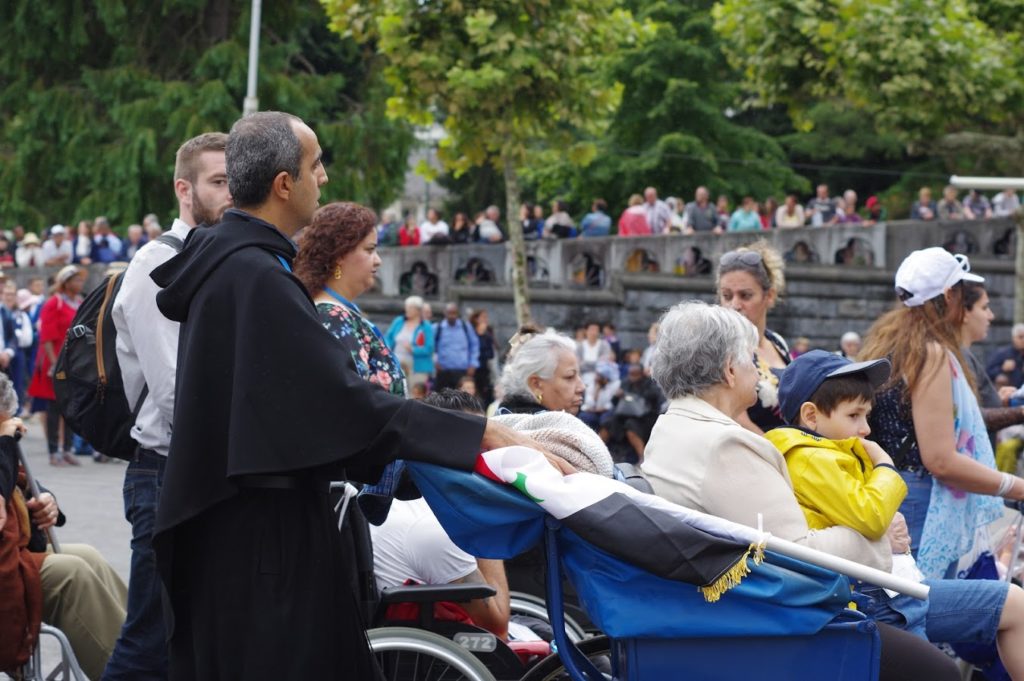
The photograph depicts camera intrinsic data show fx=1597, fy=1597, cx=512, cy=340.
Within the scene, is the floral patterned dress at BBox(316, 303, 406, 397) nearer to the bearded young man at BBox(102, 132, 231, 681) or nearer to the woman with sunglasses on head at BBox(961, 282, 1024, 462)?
the bearded young man at BBox(102, 132, 231, 681)

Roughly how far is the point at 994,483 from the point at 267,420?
124 inches

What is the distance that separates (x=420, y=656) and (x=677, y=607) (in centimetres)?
154

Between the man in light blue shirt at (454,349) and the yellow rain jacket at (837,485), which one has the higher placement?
the yellow rain jacket at (837,485)

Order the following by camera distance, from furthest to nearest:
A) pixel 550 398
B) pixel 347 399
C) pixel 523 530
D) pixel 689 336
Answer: pixel 550 398 → pixel 689 336 → pixel 523 530 → pixel 347 399

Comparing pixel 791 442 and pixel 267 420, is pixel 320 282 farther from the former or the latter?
pixel 267 420

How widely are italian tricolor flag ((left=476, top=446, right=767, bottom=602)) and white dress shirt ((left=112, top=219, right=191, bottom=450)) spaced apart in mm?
1500

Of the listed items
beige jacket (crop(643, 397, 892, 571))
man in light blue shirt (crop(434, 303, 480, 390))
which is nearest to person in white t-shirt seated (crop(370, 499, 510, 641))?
beige jacket (crop(643, 397, 892, 571))

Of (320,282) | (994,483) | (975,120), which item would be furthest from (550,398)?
(975,120)

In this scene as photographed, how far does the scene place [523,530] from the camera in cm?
387

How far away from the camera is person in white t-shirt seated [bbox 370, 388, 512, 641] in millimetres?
5719

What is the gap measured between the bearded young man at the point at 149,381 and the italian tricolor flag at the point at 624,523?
1.53m

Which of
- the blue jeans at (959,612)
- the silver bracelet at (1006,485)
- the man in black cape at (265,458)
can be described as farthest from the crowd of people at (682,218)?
the man in black cape at (265,458)

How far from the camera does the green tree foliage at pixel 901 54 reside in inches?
741

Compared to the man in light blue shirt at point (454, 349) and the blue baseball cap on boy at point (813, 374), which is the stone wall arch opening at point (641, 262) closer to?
the man in light blue shirt at point (454, 349)
